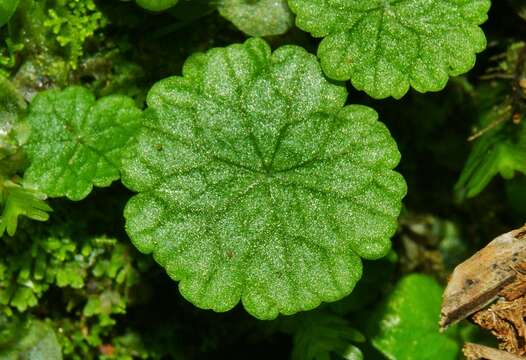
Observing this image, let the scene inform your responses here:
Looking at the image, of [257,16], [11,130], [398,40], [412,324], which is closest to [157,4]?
[257,16]

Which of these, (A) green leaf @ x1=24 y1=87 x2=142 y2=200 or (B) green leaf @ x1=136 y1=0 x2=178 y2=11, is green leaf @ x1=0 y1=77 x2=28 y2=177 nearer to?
(A) green leaf @ x1=24 y1=87 x2=142 y2=200

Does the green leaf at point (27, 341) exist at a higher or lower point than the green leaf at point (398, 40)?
lower

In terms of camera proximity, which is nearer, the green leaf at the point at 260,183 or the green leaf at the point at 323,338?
the green leaf at the point at 260,183

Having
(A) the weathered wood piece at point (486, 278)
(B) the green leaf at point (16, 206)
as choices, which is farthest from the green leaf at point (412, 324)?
(B) the green leaf at point (16, 206)

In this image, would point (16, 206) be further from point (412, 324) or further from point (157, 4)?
point (412, 324)

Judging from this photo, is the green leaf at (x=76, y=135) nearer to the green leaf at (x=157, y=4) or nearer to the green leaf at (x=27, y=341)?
the green leaf at (x=157, y=4)

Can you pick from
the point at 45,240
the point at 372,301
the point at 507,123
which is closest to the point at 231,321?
the point at 372,301

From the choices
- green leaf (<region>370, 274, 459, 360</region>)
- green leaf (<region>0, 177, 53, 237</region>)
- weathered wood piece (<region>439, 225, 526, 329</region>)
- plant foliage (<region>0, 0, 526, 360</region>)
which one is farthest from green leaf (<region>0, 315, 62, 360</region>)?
weathered wood piece (<region>439, 225, 526, 329</region>)
